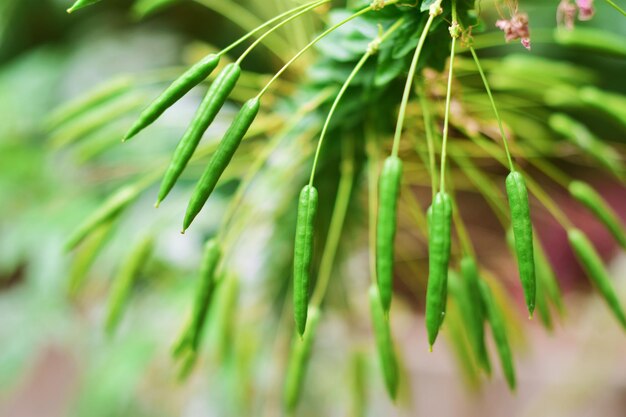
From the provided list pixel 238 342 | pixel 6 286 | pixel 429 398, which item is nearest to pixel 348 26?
pixel 238 342

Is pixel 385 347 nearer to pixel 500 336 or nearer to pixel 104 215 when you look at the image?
pixel 500 336

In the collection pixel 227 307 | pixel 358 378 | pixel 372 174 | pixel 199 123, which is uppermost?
pixel 199 123

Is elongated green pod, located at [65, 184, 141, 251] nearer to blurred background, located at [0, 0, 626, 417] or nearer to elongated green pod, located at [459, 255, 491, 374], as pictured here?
blurred background, located at [0, 0, 626, 417]

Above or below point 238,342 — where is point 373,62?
above

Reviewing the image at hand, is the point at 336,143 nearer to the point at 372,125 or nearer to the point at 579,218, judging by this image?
the point at 372,125

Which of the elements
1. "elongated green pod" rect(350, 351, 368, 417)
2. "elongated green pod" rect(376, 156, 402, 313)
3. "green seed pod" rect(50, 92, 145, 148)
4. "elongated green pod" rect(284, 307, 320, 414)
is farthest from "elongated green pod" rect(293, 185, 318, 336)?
"elongated green pod" rect(350, 351, 368, 417)

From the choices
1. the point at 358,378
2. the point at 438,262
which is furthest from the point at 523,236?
the point at 358,378

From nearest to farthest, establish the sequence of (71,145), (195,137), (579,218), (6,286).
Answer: (195,137)
(71,145)
(6,286)
(579,218)
